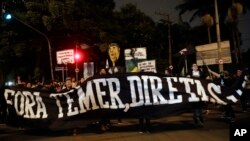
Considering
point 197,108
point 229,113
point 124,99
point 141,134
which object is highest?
point 124,99

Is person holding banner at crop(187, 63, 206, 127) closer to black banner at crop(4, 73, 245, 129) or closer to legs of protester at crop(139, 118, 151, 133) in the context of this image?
black banner at crop(4, 73, 245, 129)

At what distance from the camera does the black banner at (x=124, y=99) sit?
13.3 metres

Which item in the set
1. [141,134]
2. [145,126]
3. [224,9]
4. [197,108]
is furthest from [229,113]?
[224,9]

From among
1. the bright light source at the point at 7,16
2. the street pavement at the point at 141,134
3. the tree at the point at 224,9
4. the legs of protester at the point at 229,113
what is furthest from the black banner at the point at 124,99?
the tree at the point at 224,9

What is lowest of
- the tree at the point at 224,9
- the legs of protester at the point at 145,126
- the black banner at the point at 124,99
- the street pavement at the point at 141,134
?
the street pavement at the point at 141,134

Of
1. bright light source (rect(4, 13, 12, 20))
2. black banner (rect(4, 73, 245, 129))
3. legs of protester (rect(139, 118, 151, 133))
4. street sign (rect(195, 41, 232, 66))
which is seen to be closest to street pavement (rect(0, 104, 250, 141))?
legs of protester (rect(139, 118, 151, 133))

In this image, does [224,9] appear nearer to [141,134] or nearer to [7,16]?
[7,16]

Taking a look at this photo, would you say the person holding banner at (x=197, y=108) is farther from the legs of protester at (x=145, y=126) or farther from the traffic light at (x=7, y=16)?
the traffic light at (x=7, y=16)

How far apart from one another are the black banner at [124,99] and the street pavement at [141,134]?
44 centimetres

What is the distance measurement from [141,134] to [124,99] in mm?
1078

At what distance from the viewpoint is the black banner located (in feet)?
43.5

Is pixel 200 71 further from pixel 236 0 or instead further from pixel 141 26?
→ pixel 236 0

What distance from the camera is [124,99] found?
43.7ft

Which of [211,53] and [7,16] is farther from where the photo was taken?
[211,53]
